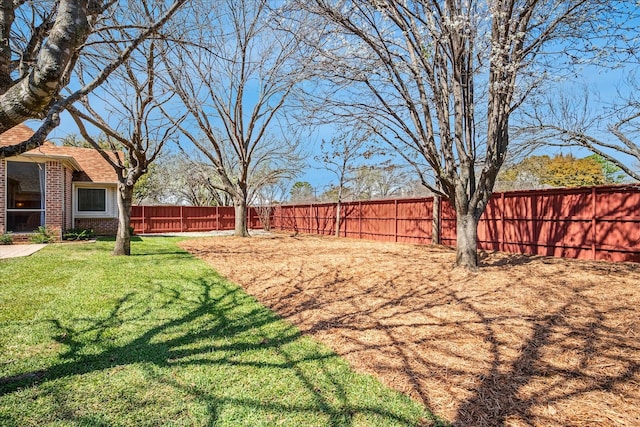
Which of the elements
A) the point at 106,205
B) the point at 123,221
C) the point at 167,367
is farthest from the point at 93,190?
the point at 167,367

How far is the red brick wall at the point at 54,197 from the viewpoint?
10.8m

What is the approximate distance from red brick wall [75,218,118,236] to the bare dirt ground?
10134 millimetres

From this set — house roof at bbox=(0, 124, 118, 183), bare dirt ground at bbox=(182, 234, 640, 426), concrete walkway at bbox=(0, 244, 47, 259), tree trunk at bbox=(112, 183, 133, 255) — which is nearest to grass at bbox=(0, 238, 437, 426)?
bare dirt ground at bbox=(182, 234, 640, 426)

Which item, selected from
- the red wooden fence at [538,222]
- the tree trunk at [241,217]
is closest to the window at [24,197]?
the tree trunk at [241,217]

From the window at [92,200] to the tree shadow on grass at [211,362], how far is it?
12.1 meters

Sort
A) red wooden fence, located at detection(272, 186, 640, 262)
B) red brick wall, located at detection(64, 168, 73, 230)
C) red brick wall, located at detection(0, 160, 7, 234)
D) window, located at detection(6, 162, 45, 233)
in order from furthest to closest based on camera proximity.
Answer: red brick wall, located at detection(64, 168, 73, 230) < window, located at detection(6, 162, 45, 233) < red brick wall, located at detection(0, 160, 7, 234) < red wooden fence, located at detection(272, 186, 640, 262)

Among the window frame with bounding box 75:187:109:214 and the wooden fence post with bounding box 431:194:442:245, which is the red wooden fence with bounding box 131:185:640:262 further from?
the window frame with bounding box 75:187:109:214

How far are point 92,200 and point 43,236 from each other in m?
4.14

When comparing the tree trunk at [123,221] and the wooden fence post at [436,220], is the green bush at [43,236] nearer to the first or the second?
the tree trunk at [123,221]

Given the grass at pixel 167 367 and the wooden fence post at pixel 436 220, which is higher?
the wooden fence post at pixel 436 220

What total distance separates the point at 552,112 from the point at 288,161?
39.2 feet

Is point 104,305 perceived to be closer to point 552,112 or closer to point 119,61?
point 119,61

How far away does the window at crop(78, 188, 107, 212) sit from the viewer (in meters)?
14.1

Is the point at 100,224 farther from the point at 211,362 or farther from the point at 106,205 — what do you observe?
the point at 211,362
